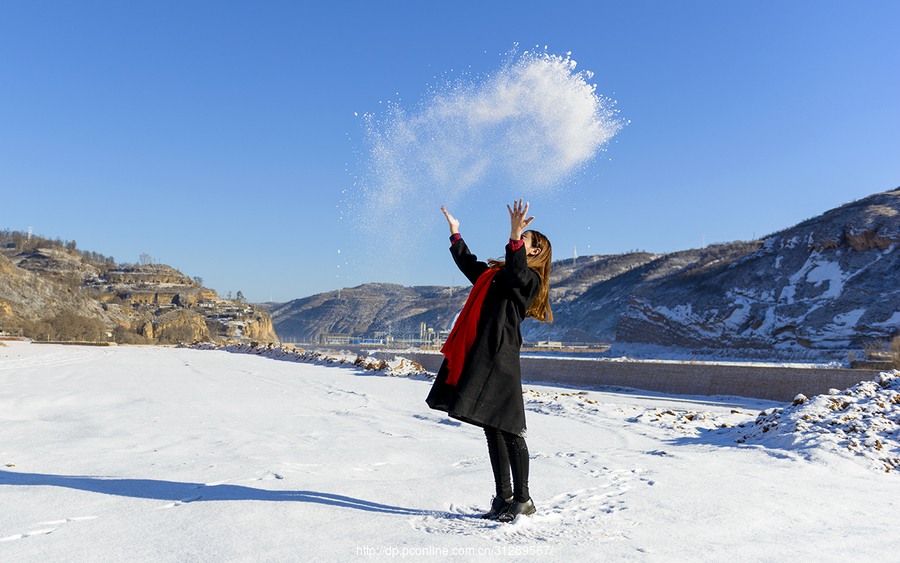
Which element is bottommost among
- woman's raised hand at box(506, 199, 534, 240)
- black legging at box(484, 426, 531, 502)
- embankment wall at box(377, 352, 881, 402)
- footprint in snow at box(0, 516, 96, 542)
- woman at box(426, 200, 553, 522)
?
embankment wall at box(377, 352, 881, 402)

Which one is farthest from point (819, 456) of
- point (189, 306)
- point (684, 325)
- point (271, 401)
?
point (189, 306)

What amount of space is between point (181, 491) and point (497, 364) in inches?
81.8

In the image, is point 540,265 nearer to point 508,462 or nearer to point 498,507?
point 508,462

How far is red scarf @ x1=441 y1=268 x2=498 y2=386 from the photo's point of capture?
104 inches

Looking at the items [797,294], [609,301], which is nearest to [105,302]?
[609,301]

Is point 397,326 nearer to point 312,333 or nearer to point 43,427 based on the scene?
point 312,333

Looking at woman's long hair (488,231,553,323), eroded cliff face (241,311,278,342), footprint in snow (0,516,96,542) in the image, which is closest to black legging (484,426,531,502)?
woman's long hair (488,231,553,323)

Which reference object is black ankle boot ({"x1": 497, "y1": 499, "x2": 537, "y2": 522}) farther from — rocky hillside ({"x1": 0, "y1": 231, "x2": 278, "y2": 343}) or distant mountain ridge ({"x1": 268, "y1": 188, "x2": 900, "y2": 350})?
rocky hillside ({"x1": 0, "y1": 231, "x2": 278, "y2": 343})

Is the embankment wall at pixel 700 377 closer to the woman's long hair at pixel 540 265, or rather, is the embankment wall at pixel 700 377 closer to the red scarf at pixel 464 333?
the woman's long hair at pixel 540 265

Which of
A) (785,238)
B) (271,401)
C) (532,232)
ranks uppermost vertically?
(785,238)

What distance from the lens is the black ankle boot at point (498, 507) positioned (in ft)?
8.66

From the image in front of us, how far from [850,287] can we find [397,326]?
337 feet

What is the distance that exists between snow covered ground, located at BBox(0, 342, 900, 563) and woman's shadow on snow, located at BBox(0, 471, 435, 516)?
2 centimetres

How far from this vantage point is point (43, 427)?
17.4 ft
